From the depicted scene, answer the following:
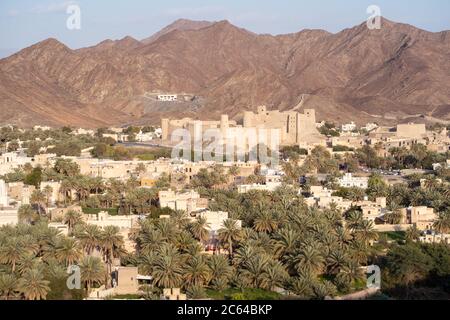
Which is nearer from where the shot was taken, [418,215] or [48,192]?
[418,215]

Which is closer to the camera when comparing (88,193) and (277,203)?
(277,203)

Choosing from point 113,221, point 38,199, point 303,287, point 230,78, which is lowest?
point 303,287

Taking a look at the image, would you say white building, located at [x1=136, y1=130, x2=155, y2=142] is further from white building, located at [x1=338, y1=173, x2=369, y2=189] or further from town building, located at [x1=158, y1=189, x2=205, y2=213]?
town building, located at [x1=158, y1=189, x2=205, y2=213]

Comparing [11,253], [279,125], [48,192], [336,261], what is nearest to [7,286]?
[11,253]

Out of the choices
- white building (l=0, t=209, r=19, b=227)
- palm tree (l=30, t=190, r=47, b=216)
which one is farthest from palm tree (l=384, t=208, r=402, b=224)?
palm tree (l=30, t=190, r=47, b=216)

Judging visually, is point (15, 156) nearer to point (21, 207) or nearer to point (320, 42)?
point (21, 207)

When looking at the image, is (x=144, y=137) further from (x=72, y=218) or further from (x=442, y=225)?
(x=442, y=225)
